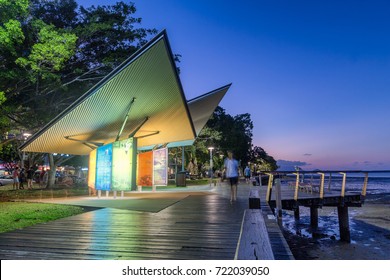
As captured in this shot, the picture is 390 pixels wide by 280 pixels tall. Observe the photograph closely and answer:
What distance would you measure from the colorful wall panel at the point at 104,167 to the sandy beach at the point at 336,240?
777 cm

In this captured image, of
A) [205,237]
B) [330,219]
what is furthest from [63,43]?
[330,219]

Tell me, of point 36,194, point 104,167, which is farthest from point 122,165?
point 36,194

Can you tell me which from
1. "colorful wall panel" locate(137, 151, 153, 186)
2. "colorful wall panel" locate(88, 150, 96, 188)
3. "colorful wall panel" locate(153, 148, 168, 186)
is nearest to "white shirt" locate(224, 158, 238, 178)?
"colorful wall panel" locate(88, 150, 96, 188)

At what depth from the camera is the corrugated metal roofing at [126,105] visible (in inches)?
422

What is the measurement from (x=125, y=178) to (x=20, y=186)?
1766 centimetres

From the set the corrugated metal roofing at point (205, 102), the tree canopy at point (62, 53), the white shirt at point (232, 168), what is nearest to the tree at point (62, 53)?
the tree canopy at point (62, 53)

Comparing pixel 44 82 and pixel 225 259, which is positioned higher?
pixel 44 82

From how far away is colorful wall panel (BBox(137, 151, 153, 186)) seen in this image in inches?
713

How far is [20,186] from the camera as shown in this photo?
86.7ft

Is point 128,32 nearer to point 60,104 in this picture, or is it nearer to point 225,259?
point 60,104

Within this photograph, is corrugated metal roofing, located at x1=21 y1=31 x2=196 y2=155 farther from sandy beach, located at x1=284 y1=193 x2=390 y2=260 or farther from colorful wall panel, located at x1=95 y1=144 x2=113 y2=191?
sandy beach, located at x1=284 y1=193 x2=390 y2=260

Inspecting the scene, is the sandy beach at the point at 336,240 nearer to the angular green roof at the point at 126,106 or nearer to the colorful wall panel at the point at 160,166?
the colorful wall panel at the point at 160,166

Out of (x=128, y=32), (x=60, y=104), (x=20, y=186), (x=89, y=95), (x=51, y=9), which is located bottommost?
(x=20, y=186)

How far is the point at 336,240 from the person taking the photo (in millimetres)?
15859
